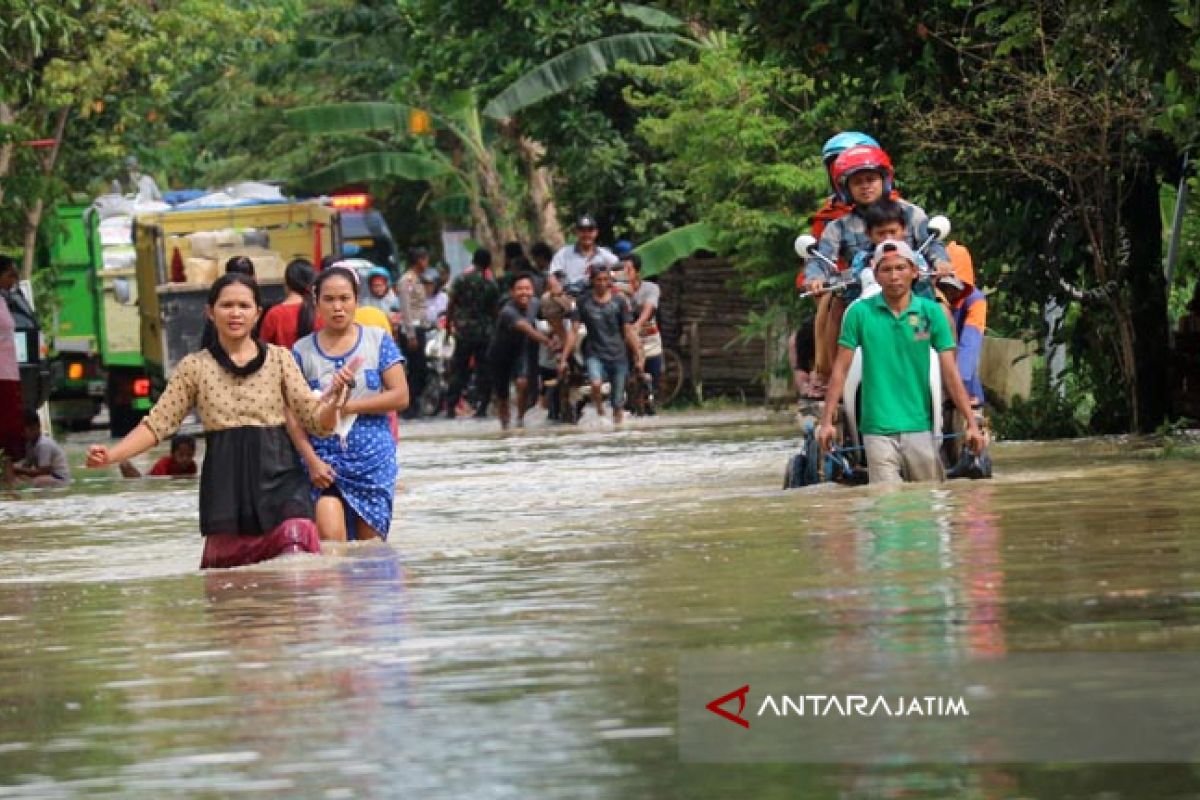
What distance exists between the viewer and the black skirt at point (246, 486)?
12.4 m

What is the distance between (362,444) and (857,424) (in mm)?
3059

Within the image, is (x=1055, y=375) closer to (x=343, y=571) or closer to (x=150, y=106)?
(x=343, y=571)

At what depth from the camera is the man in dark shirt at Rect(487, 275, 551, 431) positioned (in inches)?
1314

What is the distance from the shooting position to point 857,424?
15414 millimetres

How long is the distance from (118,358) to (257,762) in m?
33.1

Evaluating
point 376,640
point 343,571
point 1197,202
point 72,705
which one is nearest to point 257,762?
point 72,705

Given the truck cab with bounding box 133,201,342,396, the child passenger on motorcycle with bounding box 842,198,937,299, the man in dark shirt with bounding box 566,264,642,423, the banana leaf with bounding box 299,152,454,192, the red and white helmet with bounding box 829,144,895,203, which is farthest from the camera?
the banana leaf with bounding box 299,152,454,192

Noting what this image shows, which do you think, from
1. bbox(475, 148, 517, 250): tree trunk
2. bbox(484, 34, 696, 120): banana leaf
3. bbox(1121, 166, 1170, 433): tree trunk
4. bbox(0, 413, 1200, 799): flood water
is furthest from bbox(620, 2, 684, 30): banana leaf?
bbox(0, 413, 1200, 799): flood water

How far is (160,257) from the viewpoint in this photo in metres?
36.6

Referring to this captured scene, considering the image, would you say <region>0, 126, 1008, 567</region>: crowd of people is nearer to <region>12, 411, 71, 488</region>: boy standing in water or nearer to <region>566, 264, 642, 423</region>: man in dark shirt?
<region>12, 411, 71, 488</region>: boy standing in water

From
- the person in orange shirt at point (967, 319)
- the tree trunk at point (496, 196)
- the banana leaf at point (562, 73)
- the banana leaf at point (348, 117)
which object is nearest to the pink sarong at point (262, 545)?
the person in orange shirt at point (967, 319)

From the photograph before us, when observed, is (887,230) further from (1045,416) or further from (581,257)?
(581,257)

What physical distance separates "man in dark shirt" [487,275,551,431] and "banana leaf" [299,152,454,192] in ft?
61.8

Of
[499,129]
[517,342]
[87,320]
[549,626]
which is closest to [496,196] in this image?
[499,129]
